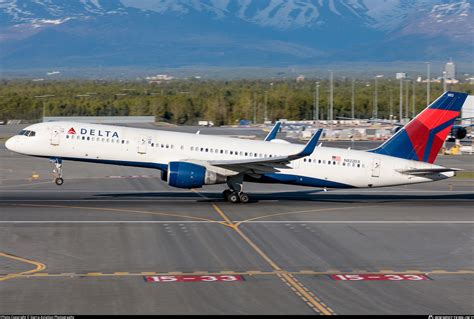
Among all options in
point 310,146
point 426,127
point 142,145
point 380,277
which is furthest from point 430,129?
point 380,277

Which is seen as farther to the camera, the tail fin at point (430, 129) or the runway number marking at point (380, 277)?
the tail fin at point (430, 129)

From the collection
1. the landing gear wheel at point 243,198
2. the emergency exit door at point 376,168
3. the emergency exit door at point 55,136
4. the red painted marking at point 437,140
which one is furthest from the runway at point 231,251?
the emergency exit door at point 55,136

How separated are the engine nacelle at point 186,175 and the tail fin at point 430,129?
1091 cm

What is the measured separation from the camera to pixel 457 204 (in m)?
49.8

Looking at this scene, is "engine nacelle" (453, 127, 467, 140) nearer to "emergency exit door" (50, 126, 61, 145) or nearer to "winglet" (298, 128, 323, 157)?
"winglet" (298, 128, 323, 157)

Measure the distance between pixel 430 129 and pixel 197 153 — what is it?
12310 millimetres

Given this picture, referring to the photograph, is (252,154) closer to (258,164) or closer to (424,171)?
(258,164)

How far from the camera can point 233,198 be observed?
158ft

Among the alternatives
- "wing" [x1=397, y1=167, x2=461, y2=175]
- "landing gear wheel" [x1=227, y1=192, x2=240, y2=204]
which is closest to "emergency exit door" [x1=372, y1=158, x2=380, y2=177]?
"wing" [x1=397, y1=167, x2=461, y2=175]

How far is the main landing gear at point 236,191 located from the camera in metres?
47.8

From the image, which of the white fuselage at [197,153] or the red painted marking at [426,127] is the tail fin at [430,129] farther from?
the white fuselage at [197,153]

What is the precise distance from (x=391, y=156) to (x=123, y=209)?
14.6 meters

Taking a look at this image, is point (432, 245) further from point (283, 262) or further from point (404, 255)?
point (283, 262)

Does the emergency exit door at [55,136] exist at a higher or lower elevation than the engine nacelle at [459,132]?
higher
